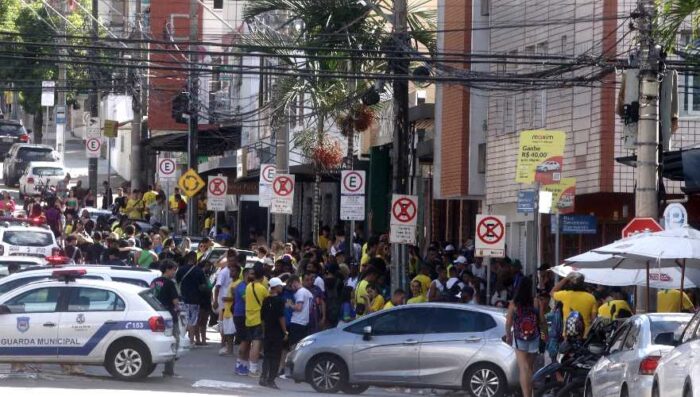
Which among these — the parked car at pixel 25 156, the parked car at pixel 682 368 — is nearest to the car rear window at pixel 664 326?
the parked car at pixel 682 368

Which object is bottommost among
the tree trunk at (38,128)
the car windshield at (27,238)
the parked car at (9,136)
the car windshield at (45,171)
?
the car windshield at (27,238)

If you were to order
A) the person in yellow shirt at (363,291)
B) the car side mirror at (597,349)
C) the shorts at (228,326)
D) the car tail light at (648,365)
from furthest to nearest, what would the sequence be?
the shorts at (228,326) → the person in yellow shirt at (363,291) → the car side mirror at (597,349) → the car tail light at (648,365)

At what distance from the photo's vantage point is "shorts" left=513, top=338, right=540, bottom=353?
1831cm

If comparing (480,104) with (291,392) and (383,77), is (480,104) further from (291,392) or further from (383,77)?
(291,392)

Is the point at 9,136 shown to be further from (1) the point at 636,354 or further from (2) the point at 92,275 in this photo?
(1) the point at 636,354

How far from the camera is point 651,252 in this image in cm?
1733

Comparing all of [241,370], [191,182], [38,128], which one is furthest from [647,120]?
[38,128]

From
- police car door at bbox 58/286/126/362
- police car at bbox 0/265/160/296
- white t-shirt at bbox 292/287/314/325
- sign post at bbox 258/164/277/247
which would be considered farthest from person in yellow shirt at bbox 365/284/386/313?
sign post at bbox 258/164/277/247

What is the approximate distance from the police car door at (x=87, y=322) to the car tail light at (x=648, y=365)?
27.6 ft

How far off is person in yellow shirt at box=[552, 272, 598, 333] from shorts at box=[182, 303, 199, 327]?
8180 mm

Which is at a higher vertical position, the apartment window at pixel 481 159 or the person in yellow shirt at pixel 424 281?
the apartment window at pixel 481 159

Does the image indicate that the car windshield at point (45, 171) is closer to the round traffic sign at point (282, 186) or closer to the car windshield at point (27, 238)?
the car windshield at point (27, 238)

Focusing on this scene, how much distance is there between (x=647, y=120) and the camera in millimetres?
19656

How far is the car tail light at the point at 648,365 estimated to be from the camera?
14.2 metres
